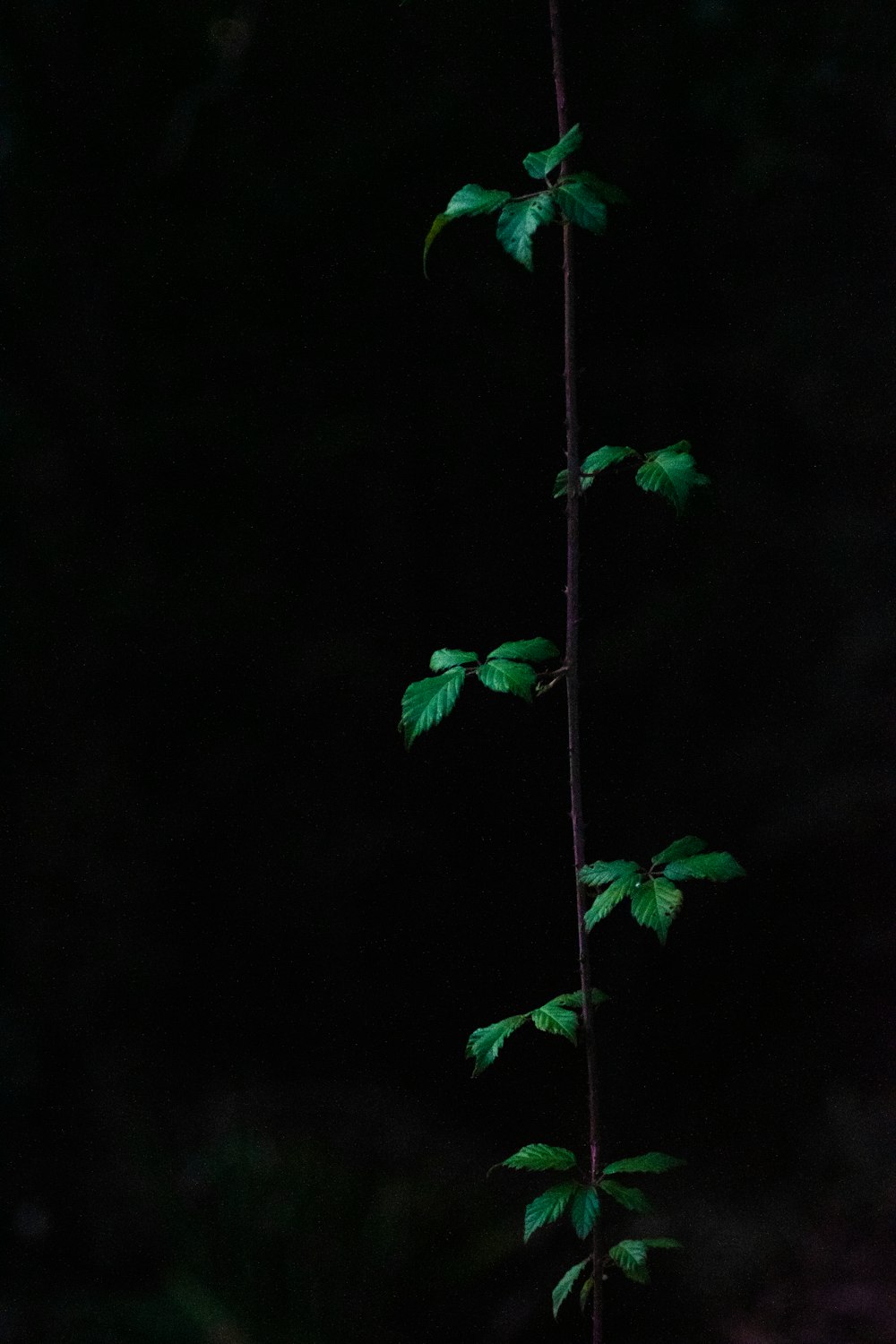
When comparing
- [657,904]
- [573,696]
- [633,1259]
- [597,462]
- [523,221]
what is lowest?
[633,1259]

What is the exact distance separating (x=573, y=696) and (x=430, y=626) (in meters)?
1.69

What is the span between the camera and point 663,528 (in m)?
2.52

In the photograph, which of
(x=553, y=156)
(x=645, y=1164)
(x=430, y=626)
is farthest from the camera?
(x=430, y=626)

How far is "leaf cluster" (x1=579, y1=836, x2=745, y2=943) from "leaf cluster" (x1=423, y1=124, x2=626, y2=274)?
52cm

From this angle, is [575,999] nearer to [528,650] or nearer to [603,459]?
[528,650]

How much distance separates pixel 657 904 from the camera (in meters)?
0.91

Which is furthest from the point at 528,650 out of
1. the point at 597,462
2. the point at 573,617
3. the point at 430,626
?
the point at 430,626

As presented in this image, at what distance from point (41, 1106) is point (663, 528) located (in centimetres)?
191

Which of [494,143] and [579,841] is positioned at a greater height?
[494,143]

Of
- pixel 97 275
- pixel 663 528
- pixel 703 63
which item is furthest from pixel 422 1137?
pixel 703 63

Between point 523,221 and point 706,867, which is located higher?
point 523,221

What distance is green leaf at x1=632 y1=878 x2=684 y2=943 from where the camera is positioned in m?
0.89

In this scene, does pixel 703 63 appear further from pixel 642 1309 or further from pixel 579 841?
pixel 642 1309

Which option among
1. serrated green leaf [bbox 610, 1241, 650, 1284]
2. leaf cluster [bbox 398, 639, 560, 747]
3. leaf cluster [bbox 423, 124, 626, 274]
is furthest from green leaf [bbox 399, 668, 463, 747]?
serrated green leaf [bbox 610, 1241, 650, 1284]
